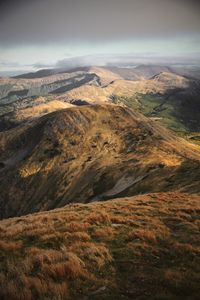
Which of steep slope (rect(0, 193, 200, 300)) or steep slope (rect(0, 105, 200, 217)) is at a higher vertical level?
steep slope (rect(0, 193, 200, 300))

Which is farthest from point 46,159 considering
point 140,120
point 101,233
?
point 101,233

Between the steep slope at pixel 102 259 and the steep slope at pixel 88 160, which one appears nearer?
the steep slope at pixel 102 259

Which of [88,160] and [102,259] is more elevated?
[102,259]

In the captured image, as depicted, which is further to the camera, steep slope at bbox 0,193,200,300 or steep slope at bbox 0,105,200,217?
steep slope at bbox 0,105,200,217

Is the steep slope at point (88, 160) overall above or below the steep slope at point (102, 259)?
below
